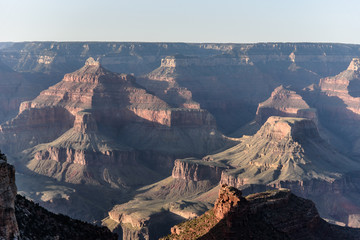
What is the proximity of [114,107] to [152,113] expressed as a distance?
12.8 metres

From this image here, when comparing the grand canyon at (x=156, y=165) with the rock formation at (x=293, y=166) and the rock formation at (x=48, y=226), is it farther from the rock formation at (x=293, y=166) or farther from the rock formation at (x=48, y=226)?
the rock formation at (x=48, y=226)

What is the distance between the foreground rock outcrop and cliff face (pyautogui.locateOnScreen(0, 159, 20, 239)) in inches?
911

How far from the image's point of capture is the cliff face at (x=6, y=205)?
32000 millimetres

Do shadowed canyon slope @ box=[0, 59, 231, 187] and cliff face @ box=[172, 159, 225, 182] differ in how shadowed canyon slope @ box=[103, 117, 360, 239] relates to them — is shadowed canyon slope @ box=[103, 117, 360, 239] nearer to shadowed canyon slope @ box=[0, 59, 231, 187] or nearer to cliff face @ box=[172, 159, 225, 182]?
cliff face @ box=[172, 159, 225, 182]

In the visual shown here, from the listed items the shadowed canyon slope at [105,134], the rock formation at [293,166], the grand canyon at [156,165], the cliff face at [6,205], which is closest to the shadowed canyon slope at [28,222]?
the cliff face at [6,205]

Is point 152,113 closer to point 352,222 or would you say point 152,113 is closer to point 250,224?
point 352,222

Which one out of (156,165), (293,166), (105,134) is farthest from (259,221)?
(105,134)

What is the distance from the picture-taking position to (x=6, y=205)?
106 feet

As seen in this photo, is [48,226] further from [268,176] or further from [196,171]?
[196,171]

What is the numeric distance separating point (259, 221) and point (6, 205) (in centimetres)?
3036

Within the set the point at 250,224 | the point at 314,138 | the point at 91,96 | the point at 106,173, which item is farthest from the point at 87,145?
the point at 250,224

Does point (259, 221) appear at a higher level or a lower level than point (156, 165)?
higher

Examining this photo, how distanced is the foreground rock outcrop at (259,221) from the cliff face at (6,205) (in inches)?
911

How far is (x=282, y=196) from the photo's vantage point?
6700 centimetres
